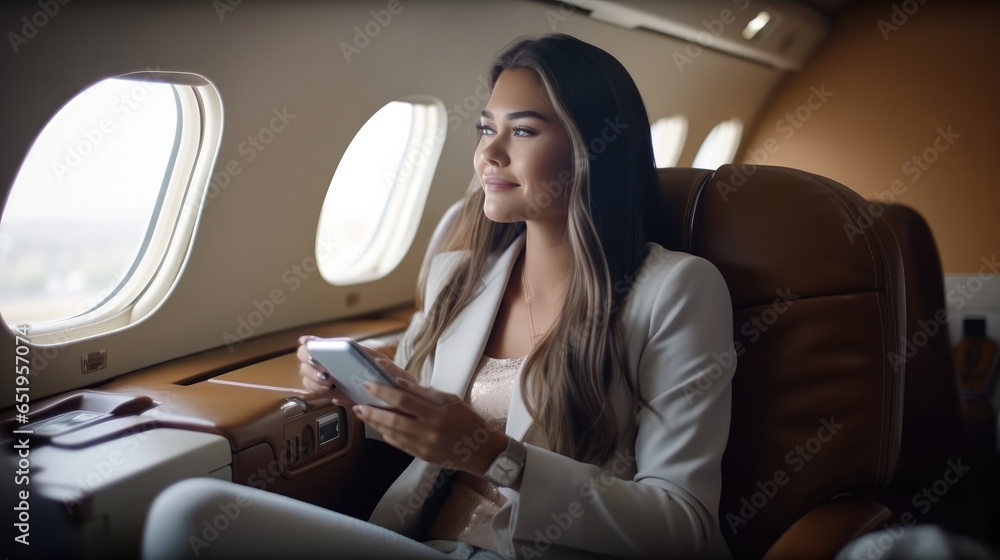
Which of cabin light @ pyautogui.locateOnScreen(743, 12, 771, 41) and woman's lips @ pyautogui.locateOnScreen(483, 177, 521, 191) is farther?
cabin light @ pyautogui.locateOnScreen(743, 12, 771, 41)

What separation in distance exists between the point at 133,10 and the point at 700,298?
5.05ft

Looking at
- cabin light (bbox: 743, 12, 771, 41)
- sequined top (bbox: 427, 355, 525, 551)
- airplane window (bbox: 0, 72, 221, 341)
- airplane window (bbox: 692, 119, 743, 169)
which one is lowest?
sequined top (bbox: 427, 355, 525, 551)

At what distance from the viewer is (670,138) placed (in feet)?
19.7

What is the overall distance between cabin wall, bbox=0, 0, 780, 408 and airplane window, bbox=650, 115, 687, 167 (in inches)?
80.6

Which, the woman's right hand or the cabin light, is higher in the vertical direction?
the cabin light

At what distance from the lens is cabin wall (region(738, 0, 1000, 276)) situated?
19.4 ft

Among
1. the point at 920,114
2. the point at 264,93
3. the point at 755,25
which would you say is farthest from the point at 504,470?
the point at 920,114

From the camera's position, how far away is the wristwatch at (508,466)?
1400 mm

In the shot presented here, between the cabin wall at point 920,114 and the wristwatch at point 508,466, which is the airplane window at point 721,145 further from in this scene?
the wristwatch at point 508,466

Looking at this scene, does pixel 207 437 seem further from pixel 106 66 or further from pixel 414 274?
pixel 414 274

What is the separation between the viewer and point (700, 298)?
1544 mm

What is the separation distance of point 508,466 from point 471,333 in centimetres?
47

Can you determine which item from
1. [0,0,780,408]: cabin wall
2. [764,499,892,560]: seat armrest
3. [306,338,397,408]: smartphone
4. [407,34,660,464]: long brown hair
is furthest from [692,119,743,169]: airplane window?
[306,338,397,408]: smartphone

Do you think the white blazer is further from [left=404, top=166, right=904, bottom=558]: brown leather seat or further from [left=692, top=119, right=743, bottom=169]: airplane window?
[left=692, top=119, right=743, bottom=169]: airplane window
